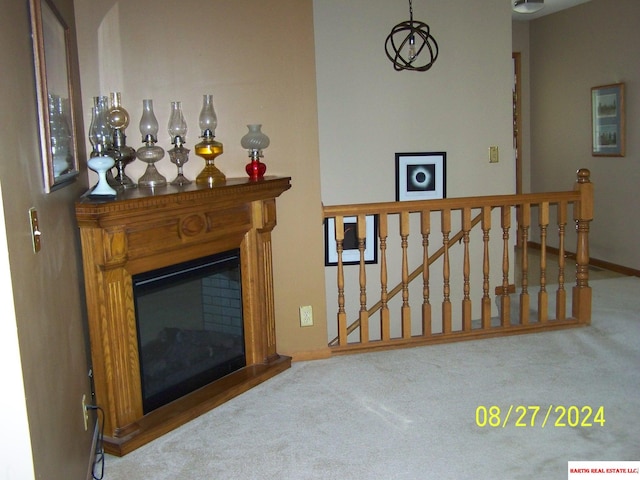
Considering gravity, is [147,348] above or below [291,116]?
below

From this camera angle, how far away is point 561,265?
4.15 meters

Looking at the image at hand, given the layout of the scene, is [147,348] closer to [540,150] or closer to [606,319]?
[606,319]

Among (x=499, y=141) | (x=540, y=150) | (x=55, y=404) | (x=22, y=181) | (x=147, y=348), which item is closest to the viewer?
(x=22, y=181)

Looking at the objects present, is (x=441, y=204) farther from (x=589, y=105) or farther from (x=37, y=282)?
(x=589, y=105)

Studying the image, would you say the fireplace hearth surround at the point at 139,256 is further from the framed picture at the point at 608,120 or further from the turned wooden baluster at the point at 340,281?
the framed picture at the point at 608,120

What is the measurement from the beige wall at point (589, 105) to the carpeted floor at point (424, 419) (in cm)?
243

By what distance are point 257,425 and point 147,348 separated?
0.59 meters

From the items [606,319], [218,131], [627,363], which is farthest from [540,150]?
[218,131]

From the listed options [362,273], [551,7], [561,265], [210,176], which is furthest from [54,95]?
[551,7]

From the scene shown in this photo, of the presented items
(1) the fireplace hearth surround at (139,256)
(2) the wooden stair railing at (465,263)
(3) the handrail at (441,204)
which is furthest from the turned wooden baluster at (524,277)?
(1) the fireplace hearth surround at (139,256)

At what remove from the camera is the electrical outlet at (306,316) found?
3.77 m

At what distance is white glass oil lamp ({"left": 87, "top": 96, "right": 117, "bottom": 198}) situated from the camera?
267 cm

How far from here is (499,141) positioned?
5.32 metres

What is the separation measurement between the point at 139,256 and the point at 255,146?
891mm
